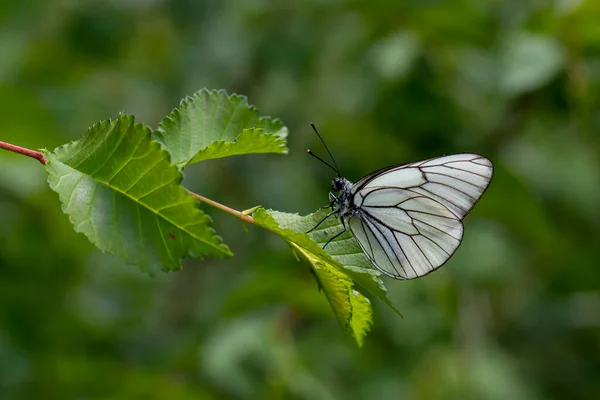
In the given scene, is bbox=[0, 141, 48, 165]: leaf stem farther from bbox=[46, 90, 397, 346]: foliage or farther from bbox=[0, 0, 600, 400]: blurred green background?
bbox=[0, 0, 600, 400]: blurred green background

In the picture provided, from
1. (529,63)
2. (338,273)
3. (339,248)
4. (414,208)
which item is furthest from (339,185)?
(529,63)

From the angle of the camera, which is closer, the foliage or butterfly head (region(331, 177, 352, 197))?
the foliage

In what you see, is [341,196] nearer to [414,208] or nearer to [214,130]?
[414,208]

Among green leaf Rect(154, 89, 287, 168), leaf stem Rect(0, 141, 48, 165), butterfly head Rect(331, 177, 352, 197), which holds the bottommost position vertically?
leaf stem Rect(0, 141, 48, 165)

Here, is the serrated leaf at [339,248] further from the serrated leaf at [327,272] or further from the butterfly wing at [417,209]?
the butterfly wing at [417,209]

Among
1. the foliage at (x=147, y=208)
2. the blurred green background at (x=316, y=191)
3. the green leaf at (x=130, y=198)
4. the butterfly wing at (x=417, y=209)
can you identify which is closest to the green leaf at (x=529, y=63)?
the blurred green background at (x=316, y=191)

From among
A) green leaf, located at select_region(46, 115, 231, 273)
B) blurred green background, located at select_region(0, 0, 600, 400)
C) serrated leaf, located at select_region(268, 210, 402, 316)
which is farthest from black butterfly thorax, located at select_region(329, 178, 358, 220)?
blurred green background, located at select_region(0, 0, 600, 400)
